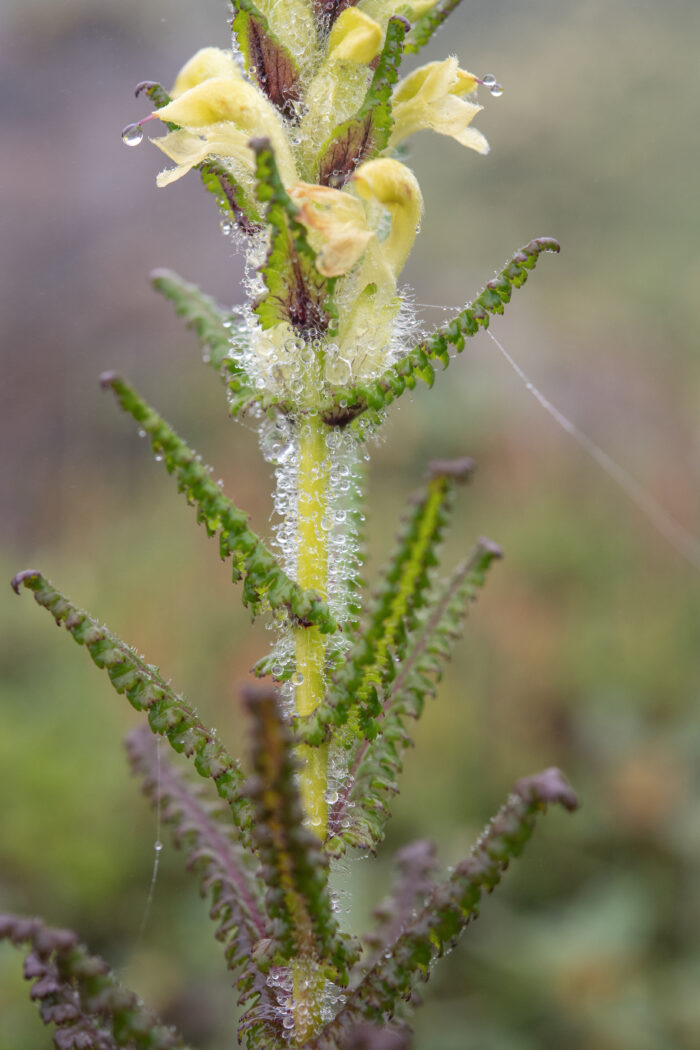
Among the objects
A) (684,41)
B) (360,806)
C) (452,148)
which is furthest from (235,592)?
(684,41)

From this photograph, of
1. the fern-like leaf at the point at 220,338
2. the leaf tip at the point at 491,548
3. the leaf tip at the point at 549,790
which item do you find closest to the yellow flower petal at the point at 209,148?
the fern-like leaf at the point at 220,338

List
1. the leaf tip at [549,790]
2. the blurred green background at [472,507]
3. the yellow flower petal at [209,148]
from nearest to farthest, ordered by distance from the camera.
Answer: the leaf tip at [549,790], the yellow flower petal at [209,148], the blurred green background at [472,507]

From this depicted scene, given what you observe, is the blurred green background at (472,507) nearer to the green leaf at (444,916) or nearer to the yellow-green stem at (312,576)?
the yellow-green stem at (312,576)

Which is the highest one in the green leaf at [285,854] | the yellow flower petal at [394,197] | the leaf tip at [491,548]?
the yellow flower petal at [394,197]

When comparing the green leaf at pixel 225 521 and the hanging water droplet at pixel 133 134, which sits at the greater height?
the hanging water droplet at pixel 133 134

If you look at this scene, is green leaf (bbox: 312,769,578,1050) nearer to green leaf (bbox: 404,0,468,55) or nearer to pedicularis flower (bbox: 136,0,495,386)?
pedicularis flower (bbox: 136,0,495,386)

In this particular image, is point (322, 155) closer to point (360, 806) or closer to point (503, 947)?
point (360, 806)
